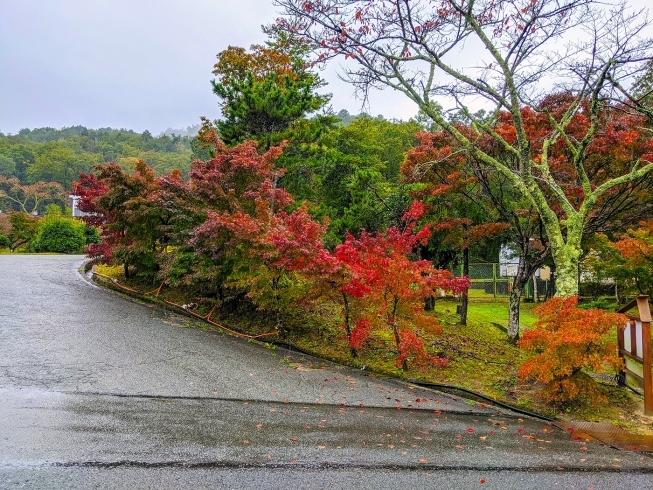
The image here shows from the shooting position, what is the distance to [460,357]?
7.79m

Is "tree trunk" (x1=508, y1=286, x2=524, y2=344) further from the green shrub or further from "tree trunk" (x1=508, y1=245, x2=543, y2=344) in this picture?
the green shrub

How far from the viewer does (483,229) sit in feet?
31.3

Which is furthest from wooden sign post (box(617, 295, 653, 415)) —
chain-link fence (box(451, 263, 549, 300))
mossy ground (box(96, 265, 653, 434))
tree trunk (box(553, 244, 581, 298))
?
chain-link fence (box(451, 263, 549, 300))

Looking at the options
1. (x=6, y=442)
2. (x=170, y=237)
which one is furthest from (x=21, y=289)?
(x=6, y=442)

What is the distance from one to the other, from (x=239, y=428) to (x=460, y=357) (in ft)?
15.4

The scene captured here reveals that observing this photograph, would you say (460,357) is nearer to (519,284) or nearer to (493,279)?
(519,284)

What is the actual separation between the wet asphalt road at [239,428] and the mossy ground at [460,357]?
53cm

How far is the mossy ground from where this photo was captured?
18.6 feet

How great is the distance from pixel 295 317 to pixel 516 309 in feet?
15.5

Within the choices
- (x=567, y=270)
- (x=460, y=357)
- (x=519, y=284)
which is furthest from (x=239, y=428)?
(x=519, y=284)

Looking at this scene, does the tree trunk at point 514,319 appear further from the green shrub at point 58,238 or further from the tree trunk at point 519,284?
the green shrub at point 58,238

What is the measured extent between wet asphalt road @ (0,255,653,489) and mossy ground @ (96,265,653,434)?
53 centimetres

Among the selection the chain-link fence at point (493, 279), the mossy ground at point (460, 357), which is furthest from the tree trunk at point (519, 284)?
the chain-link fence at point (493, 279)

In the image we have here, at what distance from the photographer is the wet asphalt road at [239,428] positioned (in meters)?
3.44
